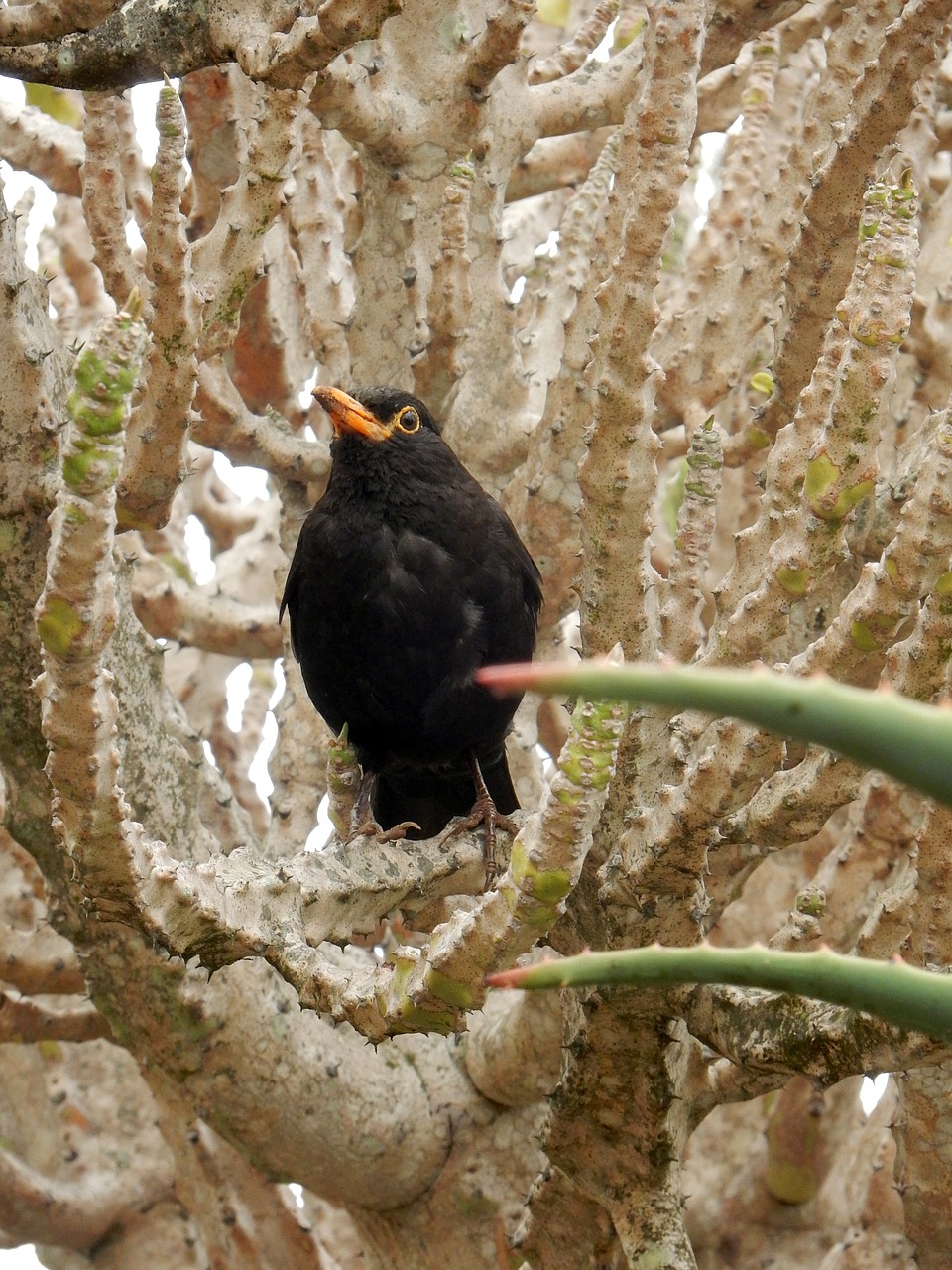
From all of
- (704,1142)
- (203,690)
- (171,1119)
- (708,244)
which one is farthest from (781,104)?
(171,1119)

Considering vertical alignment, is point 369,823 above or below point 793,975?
above

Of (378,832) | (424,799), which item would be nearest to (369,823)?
(378,832)

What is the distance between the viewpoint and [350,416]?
454cm

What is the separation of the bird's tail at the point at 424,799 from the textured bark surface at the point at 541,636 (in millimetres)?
285

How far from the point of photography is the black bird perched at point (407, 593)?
4.45 meters

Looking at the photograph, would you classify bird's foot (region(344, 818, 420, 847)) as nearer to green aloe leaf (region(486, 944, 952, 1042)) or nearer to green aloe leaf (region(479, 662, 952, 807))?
green aloe leaf (region(486, 944, 952, 1042))

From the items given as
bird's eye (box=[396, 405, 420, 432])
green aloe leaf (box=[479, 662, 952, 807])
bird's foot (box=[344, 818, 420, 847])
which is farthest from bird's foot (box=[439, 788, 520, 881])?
green aloe leaf (box=[479, 662, 952, 807])

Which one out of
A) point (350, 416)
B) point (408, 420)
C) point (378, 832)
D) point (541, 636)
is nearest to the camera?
point (378, 832)

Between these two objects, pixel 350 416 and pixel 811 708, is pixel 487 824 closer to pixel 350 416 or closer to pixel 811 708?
pixel 350 416

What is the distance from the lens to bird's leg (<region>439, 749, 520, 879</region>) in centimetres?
421

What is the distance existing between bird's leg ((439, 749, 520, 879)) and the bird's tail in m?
0.27

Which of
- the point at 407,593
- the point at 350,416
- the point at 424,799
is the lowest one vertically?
the point at 424,799

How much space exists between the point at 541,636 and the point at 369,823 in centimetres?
107

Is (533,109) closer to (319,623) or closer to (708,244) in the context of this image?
(708,244)
